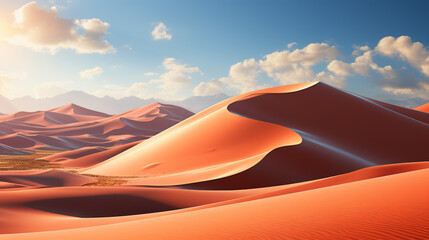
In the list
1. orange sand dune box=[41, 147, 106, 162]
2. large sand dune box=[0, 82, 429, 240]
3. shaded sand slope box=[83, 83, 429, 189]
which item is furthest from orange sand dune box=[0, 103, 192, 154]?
shaded sand slope box=[83, 83, 429, 189]

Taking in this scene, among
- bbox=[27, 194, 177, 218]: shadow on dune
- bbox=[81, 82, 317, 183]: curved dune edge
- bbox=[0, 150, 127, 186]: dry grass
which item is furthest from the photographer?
bbox=[81, 82, 317, 183]: curved dune edge

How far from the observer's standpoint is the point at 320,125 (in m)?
31.5

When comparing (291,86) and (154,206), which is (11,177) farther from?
(291,86)

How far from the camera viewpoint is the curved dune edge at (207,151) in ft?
71.4

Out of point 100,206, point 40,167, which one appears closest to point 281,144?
point 100,206

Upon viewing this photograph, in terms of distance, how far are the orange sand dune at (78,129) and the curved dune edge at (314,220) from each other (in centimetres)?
6047

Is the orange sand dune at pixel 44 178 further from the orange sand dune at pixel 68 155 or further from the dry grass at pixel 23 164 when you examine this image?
the orange sand dune at pixel 68 155

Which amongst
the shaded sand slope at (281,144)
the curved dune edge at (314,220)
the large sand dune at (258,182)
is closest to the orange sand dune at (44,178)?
the large sand dune at (258,182)

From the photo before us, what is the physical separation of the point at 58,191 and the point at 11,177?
915 cm

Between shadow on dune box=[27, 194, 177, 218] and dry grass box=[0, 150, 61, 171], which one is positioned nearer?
shadow on dune box=[27, 194, 177, 218]

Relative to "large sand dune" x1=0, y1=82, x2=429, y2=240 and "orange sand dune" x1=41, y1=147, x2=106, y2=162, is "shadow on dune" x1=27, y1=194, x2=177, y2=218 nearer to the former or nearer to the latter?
"large sand dune" x1=0, y1=82, x2=429, y2=240

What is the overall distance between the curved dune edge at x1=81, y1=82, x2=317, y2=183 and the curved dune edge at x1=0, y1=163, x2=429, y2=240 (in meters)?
12.8

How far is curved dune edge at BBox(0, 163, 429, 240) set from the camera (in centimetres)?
453

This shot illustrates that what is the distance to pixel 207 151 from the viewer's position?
26219mm
